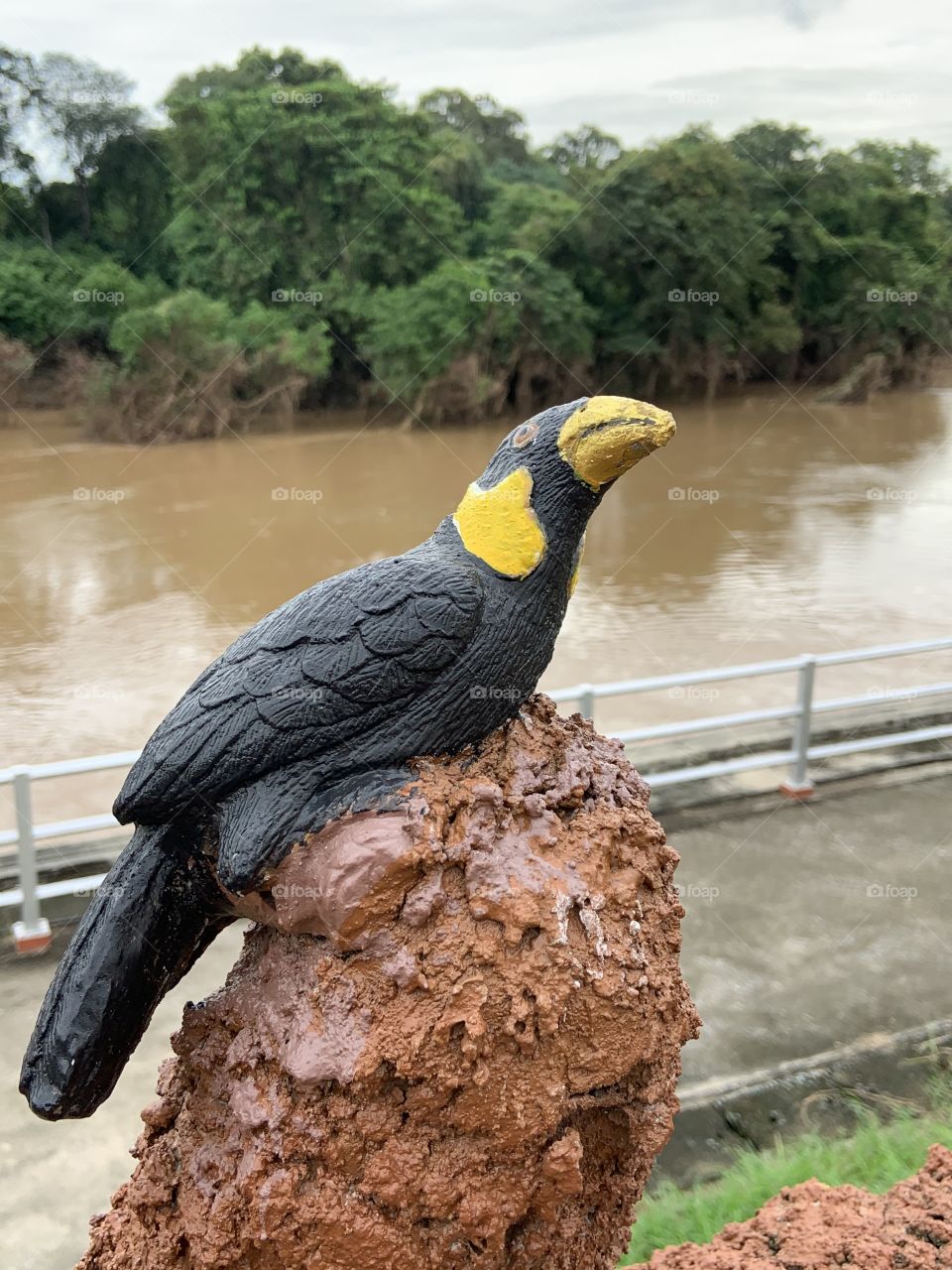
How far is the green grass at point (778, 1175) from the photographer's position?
317 centimetres

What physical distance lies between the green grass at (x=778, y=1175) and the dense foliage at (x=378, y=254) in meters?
15.5

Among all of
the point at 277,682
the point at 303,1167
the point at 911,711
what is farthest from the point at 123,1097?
the point at 911,711

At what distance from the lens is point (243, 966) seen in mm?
2170
